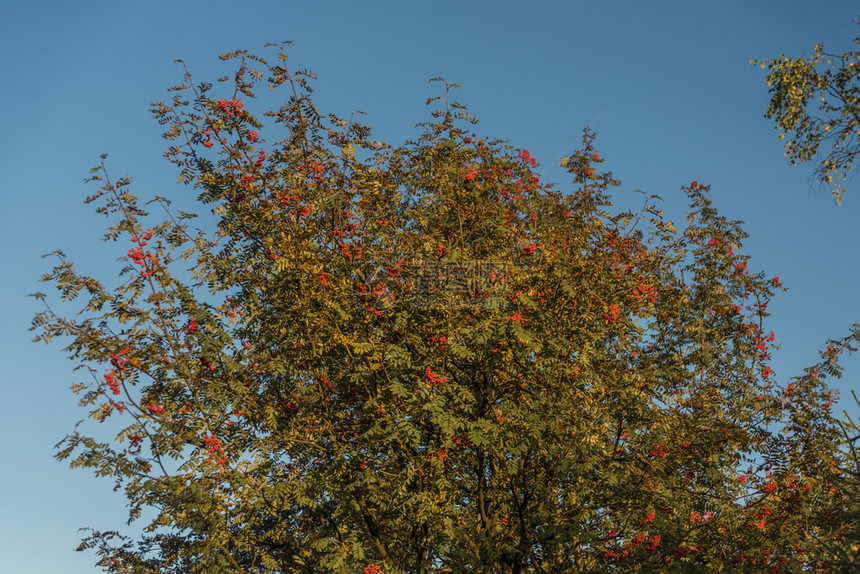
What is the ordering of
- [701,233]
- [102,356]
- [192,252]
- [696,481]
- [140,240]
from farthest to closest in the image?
[701,233], [696,481], [192,252], [140,240], [102,356]

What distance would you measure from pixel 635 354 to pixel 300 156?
720 centimetres

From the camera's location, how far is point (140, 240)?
1069 centimetres

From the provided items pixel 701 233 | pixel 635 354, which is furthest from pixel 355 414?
pixel 701 233

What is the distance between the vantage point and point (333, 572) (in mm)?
10289

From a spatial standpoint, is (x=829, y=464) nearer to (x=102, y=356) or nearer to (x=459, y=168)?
(x=459, y=168)

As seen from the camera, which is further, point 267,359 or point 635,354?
point 635,354

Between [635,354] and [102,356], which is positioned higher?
[635,354]

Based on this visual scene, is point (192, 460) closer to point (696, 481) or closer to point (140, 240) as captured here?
point (140, 240)

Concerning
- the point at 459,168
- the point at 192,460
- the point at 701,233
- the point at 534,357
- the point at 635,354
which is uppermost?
the point at 701,233

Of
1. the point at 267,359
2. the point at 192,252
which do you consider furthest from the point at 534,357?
the point at 192,252

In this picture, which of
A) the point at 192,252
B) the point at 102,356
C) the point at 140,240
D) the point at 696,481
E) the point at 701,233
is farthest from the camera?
the point at 701,233

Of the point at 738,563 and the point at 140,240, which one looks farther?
the point at 738,563

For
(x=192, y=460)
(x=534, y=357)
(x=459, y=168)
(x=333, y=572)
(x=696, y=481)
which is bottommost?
(x=333, y=572)

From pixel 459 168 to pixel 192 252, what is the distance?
4694 mm
